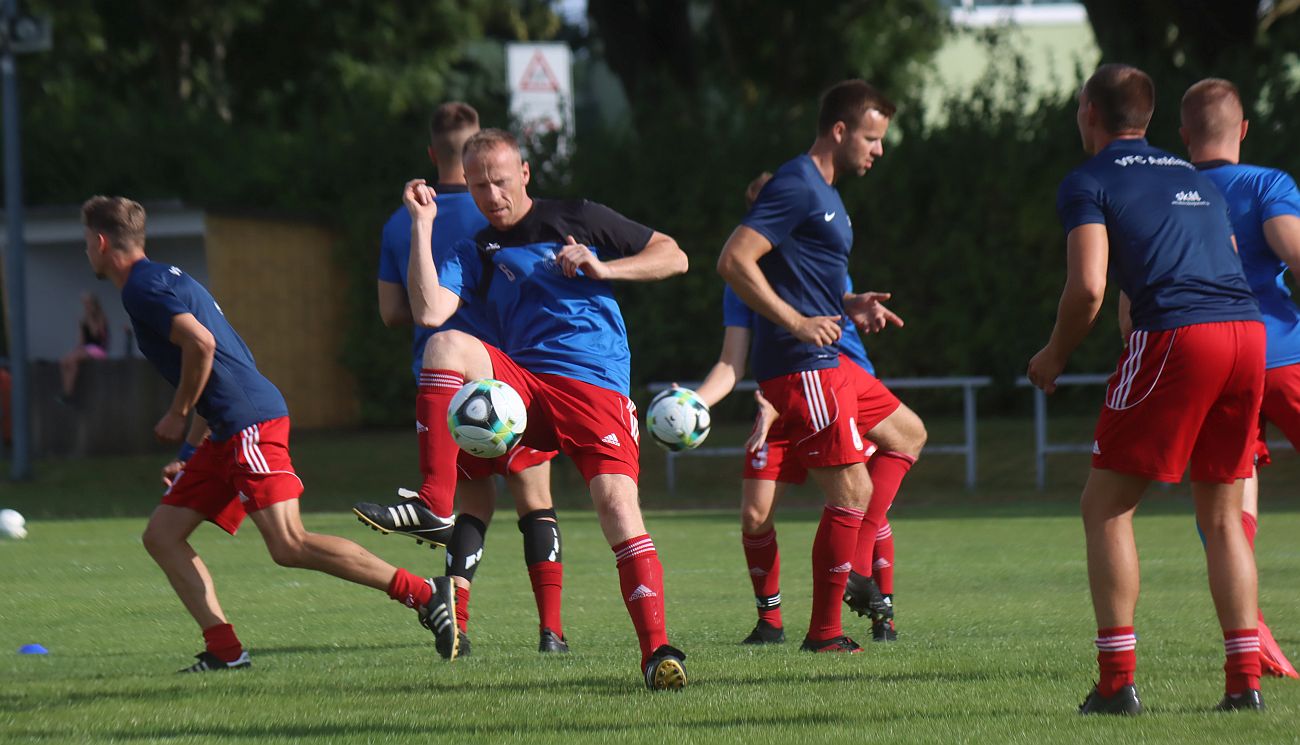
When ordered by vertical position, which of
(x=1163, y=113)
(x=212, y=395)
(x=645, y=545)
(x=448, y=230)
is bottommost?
(x=645, y=545)

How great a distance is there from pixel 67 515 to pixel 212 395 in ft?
34.7

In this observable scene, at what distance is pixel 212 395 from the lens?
6781 mm

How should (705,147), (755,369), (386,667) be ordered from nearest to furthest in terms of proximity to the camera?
(386,667)
(755,369)
(705,147)

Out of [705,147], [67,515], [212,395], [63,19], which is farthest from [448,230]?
[63,19]

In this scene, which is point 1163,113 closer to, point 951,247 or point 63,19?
point 951,247

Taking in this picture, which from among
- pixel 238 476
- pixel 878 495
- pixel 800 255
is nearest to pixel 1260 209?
pixel 800 255

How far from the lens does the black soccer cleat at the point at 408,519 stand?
6.08m

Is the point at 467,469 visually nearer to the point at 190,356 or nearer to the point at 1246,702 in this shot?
the point at 190,356

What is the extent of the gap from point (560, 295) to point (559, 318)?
0.09 metres

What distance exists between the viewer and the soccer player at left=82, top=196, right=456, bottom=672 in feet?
21.9

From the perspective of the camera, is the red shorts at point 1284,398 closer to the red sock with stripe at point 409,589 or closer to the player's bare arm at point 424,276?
the player's bare arm at point 424,276

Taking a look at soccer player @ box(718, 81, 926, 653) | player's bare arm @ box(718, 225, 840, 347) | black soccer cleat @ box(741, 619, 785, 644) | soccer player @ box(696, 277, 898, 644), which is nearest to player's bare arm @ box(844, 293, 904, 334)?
soccer player @ box(718, 81, 926, 653)

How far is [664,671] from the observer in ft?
18.5

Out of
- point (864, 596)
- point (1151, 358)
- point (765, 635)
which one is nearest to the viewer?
point (1151, 358)
